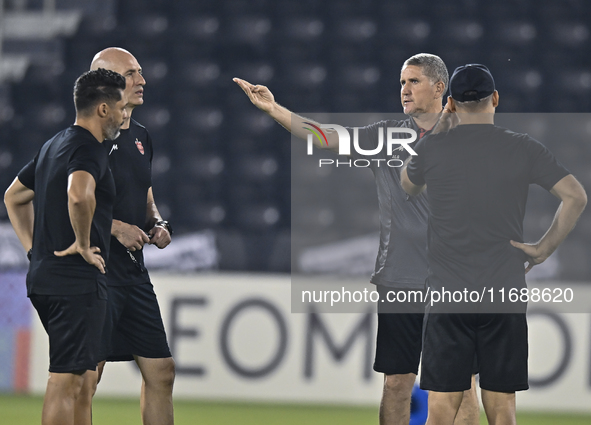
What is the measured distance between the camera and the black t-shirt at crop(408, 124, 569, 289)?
3.02 metres

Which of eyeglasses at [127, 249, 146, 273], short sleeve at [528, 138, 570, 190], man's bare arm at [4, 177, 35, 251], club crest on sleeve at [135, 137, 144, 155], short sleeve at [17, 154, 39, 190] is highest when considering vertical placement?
club crest on sleeve at [135, 137, 144, 155]

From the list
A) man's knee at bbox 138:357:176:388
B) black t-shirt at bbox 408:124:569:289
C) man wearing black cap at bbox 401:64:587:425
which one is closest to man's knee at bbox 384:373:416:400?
man wearing black cap at bbox 401:64:587:425

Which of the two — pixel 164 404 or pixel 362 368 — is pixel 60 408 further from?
pixel 362 368

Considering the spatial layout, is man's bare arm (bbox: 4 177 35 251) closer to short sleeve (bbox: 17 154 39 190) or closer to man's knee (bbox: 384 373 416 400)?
short sleeve (bbox: 17 154 39 190)

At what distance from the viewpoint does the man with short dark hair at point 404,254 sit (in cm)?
365

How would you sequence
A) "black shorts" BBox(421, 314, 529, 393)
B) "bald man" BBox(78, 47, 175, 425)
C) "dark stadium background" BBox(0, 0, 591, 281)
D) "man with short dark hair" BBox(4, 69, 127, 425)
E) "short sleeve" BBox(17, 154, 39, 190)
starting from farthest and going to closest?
"dark stadium background" BBox(0, 0, 591, 281), "bald man" BBox(78, 47, 175, 425), "short sleeve" BBox(17, 154, 39, 190), "man with short dark hair" BBox(4, 69, 127, 425), "black shorts" BBox(421, 314, 529, 393)

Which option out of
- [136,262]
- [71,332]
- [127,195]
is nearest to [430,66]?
[127,195]

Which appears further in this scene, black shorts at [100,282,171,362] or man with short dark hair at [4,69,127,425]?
black shorts at [100,282,171,362]

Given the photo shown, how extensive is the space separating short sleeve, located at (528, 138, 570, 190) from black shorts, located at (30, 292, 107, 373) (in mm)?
1744

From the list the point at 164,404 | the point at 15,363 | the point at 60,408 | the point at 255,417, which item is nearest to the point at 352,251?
the point at 255,417

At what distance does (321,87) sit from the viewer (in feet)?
26.1

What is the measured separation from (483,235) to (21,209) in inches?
75.5

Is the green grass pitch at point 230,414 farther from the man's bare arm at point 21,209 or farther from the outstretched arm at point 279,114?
the outstretched arm at point 279,114

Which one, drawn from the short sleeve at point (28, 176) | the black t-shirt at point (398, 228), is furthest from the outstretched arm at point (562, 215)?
the short sleeve at point (28, 176)
